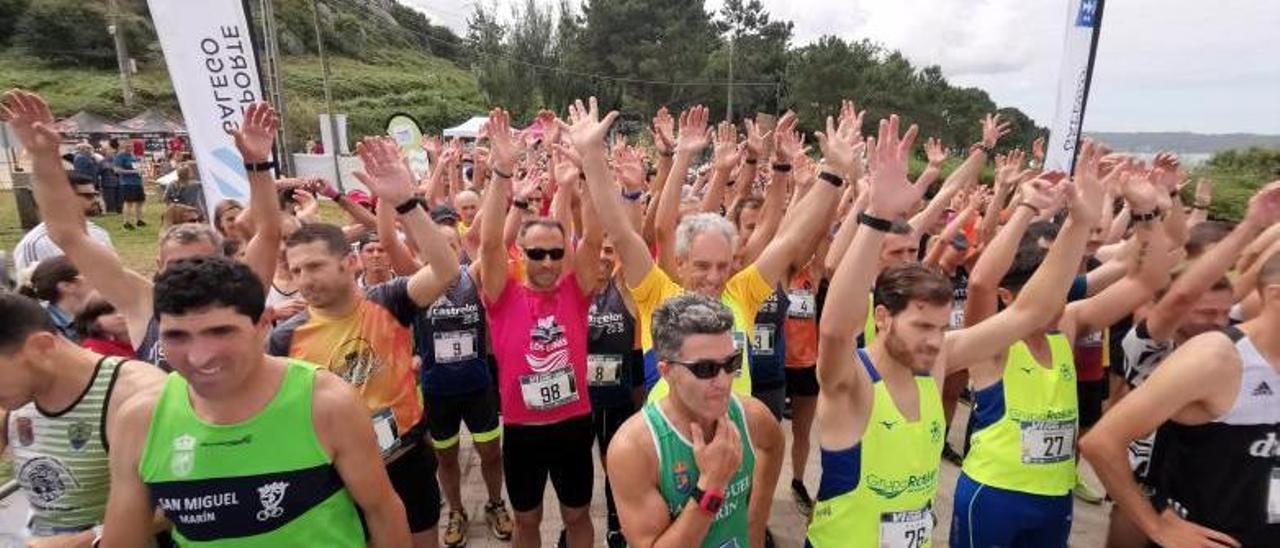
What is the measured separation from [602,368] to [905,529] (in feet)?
6.58

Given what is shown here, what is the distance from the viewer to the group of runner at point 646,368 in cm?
199

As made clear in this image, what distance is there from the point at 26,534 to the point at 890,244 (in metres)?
4.16

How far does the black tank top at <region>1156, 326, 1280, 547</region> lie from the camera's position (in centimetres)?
228

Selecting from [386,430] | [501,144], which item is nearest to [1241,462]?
[386,430]

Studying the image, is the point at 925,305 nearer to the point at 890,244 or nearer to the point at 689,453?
the point at 689,453

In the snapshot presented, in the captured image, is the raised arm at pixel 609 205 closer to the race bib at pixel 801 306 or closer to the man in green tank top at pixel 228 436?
the man in green tank top at pixel 228 436

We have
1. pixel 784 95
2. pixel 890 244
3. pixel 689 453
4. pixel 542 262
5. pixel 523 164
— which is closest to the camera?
pixel 689 453

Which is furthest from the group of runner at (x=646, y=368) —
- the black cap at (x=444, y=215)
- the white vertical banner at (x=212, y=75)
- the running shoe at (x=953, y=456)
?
the running shoe at (x=953, y=456)

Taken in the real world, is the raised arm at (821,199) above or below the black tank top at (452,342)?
above

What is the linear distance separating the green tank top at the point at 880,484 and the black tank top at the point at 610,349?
1.78 metres

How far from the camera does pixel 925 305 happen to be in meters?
2.40

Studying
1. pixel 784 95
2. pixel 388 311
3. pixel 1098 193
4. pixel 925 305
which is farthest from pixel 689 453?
pixel 784 95

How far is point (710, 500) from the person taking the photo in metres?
1.96

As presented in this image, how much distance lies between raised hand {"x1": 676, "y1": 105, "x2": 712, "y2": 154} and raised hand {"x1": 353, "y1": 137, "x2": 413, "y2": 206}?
64.8 inches
